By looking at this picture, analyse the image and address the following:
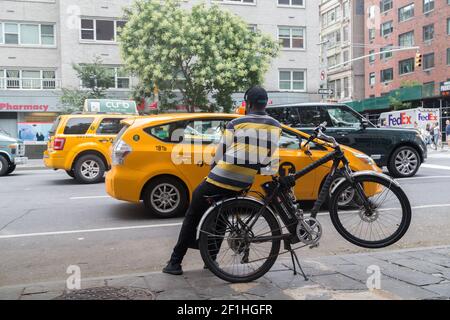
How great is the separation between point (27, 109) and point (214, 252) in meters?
29.1

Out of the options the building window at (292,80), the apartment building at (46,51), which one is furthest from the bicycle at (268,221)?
the building window at (292,80)

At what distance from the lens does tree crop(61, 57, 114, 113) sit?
→ 2766 cm

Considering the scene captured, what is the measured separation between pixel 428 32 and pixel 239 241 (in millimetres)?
50768

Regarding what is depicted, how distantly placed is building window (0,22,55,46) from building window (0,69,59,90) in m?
1.78

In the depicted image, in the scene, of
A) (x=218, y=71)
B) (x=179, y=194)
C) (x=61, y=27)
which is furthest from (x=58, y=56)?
(x=179, y=194)

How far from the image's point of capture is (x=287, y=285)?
411cm

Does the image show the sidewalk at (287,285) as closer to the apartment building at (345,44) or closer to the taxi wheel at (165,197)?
the taxi wheel at (165,197)

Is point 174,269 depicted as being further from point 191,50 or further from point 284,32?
point 284,32

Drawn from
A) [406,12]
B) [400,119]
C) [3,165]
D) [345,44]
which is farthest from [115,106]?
[345,44]

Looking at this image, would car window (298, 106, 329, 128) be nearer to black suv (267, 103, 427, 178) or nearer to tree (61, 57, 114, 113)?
black suv (267, 103, 427, 178)

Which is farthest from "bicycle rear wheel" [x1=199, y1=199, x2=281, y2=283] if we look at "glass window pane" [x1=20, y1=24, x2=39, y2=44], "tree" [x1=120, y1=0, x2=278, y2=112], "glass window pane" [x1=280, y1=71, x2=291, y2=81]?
"glass window pane" [x1=280, y1=71, x2=291, y2=81]

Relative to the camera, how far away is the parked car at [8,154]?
1588 centimetres

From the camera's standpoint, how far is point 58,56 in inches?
1227

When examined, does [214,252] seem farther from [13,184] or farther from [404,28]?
[404,28]
